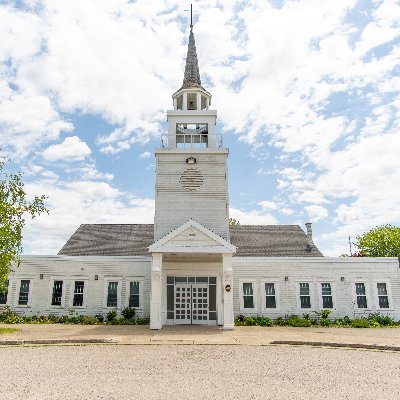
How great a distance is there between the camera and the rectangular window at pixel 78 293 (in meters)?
21.3

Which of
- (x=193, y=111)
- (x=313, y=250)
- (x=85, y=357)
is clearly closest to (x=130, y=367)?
(x=85, y=357)

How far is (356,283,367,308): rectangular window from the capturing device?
21438 millimetres

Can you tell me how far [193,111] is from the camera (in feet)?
71.3

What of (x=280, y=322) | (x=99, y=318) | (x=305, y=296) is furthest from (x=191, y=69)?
(x=280, y=322)

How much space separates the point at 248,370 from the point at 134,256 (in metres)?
14.0

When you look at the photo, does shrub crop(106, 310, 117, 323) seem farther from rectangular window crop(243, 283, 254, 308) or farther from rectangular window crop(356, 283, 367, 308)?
rectangular window crop(356, 283, 367, 308)

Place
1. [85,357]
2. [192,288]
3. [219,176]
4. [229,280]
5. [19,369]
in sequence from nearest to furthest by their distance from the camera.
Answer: [19,369] → [85,357] → [229,280] → [192,288] → [219,176]

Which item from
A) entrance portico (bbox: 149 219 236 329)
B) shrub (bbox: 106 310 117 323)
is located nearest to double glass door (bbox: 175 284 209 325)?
entrance portico (bbox: 149 219 236 329)

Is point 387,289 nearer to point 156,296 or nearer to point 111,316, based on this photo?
point 156,296

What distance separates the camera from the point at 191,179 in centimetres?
2056

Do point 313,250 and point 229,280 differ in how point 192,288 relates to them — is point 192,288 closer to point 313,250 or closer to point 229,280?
point 229,280

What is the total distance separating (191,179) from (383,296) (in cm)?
1334

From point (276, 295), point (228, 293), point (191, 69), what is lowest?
point (276, 295)

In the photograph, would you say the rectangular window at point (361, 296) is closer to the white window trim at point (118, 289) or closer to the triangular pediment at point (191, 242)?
the triangular pediment at point (191, 242)
